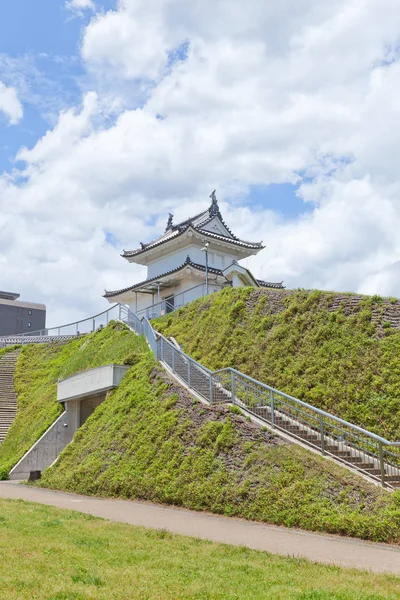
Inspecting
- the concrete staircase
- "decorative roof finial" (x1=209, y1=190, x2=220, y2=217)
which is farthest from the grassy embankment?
"decorative roof finial" (x1=209, y1=190, x2=220, y2=217)

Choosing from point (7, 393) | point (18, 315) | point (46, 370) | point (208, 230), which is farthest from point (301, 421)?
point (18, 315)

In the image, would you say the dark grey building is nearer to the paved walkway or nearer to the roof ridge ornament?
the roof ridge ornament

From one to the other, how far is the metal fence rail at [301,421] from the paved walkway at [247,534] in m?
2.24

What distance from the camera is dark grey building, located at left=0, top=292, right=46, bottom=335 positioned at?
7212 cm

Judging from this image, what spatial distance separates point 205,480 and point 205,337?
1002cm

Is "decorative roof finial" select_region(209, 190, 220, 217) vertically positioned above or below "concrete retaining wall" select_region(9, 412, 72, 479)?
above

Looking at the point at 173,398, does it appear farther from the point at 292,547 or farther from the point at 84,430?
the point at 292,547

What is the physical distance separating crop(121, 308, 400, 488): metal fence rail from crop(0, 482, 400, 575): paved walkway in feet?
7.35

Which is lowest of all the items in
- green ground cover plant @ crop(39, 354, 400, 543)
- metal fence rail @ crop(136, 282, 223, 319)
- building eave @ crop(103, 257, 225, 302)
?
green ground cover plant @ crop(39, 354, 400, 543)

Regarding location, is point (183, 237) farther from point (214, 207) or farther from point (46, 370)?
point (46, 370)

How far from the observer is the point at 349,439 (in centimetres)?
1285

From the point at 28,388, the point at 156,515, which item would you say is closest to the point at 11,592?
the point at 156,515

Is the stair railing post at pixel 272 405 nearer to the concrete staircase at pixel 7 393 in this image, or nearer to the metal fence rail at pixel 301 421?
the metal fence rail at pixel 301 421

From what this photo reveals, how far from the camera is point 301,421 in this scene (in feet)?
45.3
